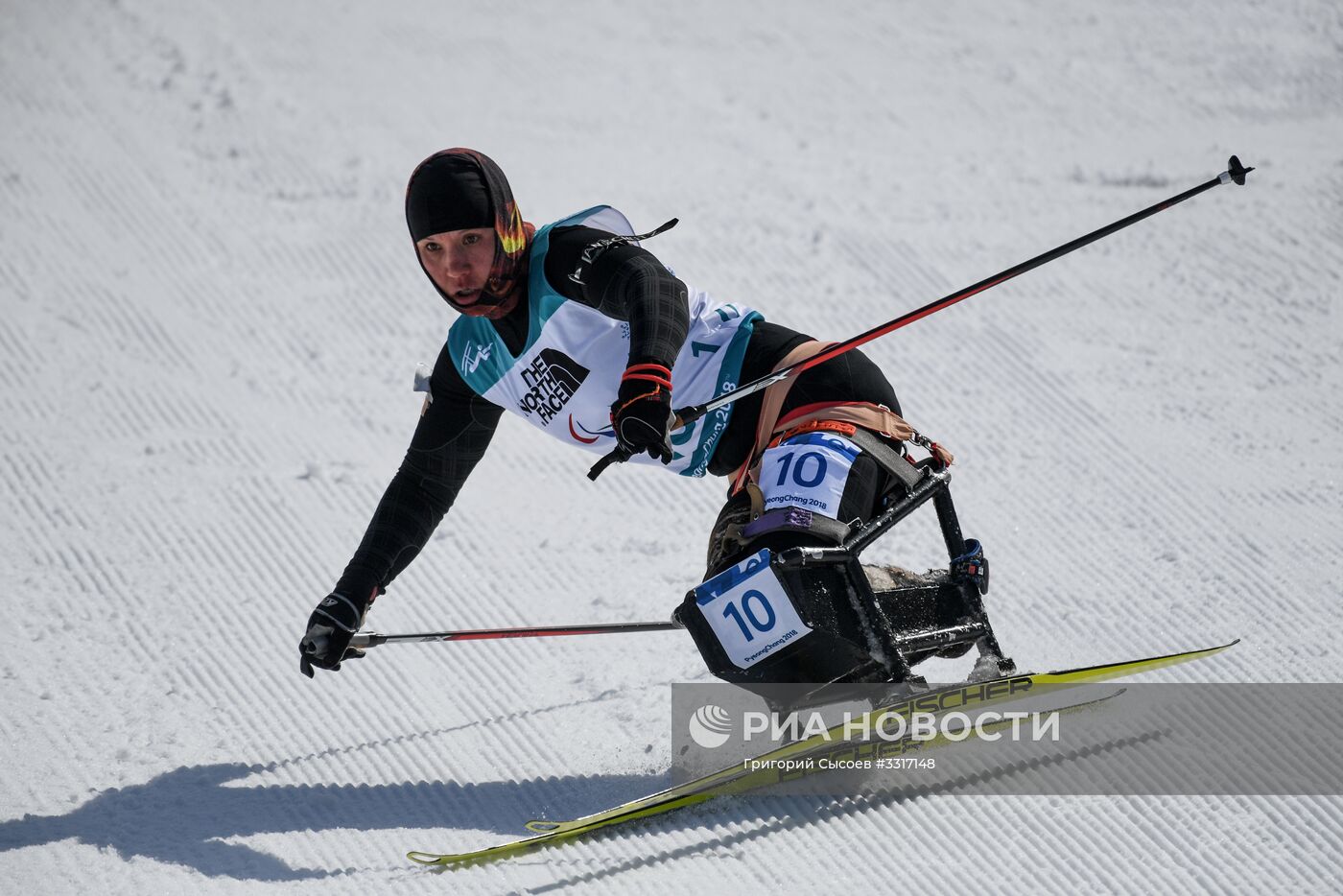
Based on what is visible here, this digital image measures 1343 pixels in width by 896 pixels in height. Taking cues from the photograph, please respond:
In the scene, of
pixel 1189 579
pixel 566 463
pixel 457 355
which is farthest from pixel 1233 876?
pixel 566 463

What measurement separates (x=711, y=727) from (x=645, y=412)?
3.52 feet

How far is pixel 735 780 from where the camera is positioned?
111 inches

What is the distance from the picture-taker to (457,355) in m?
3.03

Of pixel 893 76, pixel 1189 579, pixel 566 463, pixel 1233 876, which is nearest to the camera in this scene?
pixel 1233 876

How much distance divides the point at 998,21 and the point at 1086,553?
181 inches

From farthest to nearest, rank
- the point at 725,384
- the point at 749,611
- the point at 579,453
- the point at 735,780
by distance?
the point at 579,453 < the point at 725,384 < the point at 735,780 < the point at 749,611

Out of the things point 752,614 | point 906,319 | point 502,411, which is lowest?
point 752,614

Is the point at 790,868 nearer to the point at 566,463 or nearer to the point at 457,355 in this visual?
the point at 457,355

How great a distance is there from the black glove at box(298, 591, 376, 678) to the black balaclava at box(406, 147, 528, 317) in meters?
0.82

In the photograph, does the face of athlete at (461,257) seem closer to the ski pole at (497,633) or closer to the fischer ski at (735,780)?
the ski pole at (497,633)

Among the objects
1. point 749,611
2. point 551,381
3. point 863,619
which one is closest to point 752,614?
point 749,611

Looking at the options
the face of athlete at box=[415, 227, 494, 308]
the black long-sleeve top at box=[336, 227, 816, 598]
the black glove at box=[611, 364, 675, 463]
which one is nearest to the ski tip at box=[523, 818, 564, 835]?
the black long-sleeve top at box=[336, 227, 816, 598]

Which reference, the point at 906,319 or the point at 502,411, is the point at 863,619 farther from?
the point at 502,411

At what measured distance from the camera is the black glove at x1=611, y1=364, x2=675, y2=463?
7.97 feet
